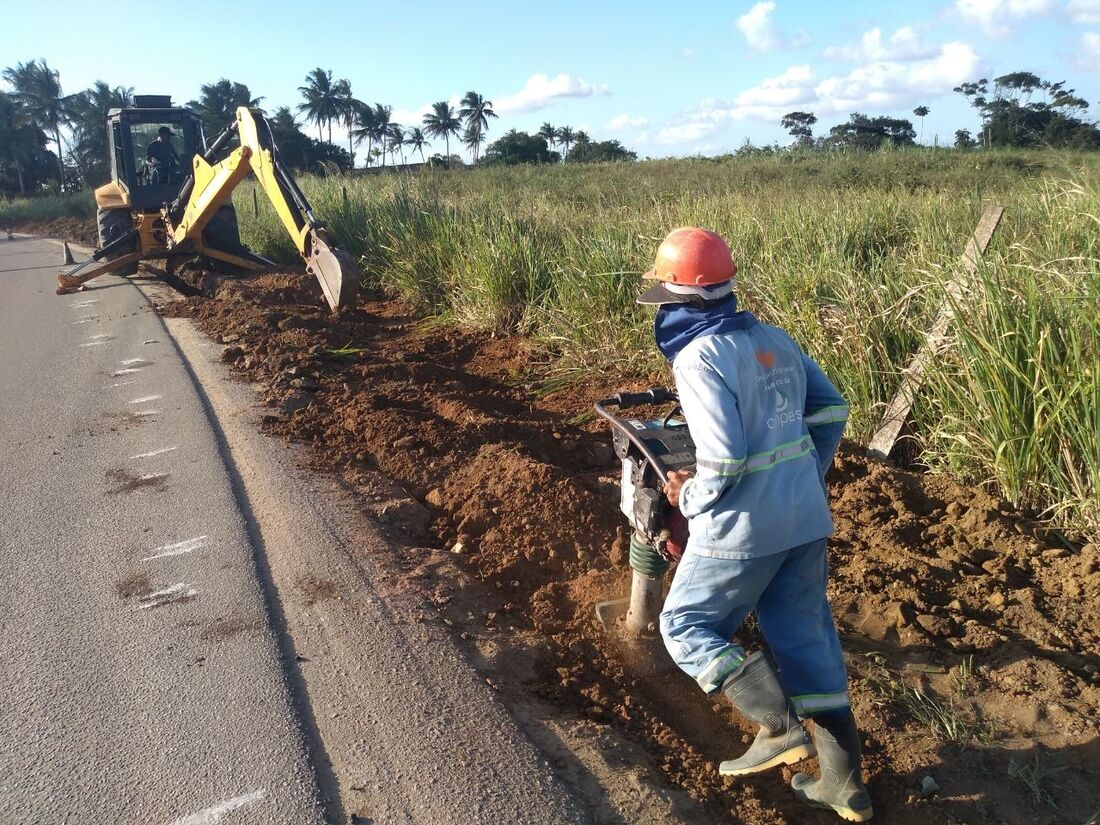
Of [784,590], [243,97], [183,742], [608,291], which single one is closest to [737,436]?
[784,590]

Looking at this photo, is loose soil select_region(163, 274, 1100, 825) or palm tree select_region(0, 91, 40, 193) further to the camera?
palm tree select_region(0, 91, 40, 193)

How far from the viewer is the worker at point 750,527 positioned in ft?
8.44

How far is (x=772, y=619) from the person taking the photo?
2.88 metres

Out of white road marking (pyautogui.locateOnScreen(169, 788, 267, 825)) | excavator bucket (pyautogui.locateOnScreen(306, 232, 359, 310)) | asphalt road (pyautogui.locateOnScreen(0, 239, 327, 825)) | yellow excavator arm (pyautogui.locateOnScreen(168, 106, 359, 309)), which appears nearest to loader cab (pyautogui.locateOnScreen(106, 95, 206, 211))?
yellow excavator arm (pyautogui.locateOnScreen(168, 106, 359, 309))

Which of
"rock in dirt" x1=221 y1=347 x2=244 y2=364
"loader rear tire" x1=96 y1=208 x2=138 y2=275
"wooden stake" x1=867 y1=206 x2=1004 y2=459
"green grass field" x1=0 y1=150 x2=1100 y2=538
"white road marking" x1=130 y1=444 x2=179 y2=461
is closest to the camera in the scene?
"green grass field" x1=0 y1=150 x2=1100 y2=538

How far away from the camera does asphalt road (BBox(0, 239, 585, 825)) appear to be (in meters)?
2.77

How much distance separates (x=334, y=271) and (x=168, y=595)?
5933 mm

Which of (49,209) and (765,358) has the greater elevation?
(49,209)

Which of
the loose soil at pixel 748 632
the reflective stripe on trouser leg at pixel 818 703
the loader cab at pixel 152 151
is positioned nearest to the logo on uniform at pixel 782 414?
the reflective stripe on trouser leg at pixel 818 703

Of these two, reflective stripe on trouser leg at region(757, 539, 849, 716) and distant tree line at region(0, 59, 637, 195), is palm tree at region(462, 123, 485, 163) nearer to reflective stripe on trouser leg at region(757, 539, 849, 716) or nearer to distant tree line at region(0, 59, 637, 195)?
distant tree line at region(0, 59, 637, 195)

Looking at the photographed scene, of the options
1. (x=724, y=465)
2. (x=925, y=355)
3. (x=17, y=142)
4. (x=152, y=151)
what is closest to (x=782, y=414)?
(x=724, y=465)

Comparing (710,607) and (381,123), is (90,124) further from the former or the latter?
(710,607)

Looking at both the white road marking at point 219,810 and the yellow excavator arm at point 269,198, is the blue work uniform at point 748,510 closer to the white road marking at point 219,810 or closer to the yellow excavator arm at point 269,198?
the white road marking at point 219,810

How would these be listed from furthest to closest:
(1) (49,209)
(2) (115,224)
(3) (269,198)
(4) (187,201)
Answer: (1) (49,209) → (2) (115,224) → (4) (187,201) → (3) (269,198)
